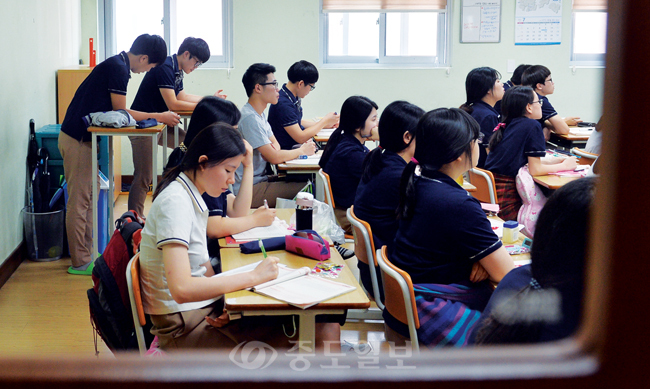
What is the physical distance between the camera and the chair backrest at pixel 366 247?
7.09 ft

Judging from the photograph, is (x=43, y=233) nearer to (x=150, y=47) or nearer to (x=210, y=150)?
(x=150, y=47)

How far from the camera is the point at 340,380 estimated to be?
29 cm

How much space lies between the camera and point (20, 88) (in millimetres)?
3732

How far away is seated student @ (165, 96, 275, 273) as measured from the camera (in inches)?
89.6

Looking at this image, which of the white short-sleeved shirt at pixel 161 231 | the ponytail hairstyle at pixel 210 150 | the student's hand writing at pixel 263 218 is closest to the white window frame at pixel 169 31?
the student's hand writing at pixel 263 218

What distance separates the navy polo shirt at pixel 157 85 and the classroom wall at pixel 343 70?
72.3 inches

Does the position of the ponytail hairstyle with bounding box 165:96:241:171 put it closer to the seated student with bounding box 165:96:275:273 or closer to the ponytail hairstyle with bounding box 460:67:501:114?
the seated student with bounding box 165:96:275:273

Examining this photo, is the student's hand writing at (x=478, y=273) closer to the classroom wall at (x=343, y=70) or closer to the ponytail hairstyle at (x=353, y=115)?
the ponytail hairstyle at (x=353, y=115)

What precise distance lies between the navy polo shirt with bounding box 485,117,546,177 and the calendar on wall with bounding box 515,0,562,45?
3.15m

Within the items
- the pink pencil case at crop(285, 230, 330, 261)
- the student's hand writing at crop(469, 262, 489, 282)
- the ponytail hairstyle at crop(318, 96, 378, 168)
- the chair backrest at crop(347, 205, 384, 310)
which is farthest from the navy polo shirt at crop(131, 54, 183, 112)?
the student's hand writing at crop(469, 262, 489, 282)

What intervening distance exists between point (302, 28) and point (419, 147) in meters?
4.40

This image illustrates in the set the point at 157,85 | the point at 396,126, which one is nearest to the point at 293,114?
the point at 157,85

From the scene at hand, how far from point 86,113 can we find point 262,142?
1020mm

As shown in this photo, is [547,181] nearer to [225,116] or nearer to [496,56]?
[225,116]
